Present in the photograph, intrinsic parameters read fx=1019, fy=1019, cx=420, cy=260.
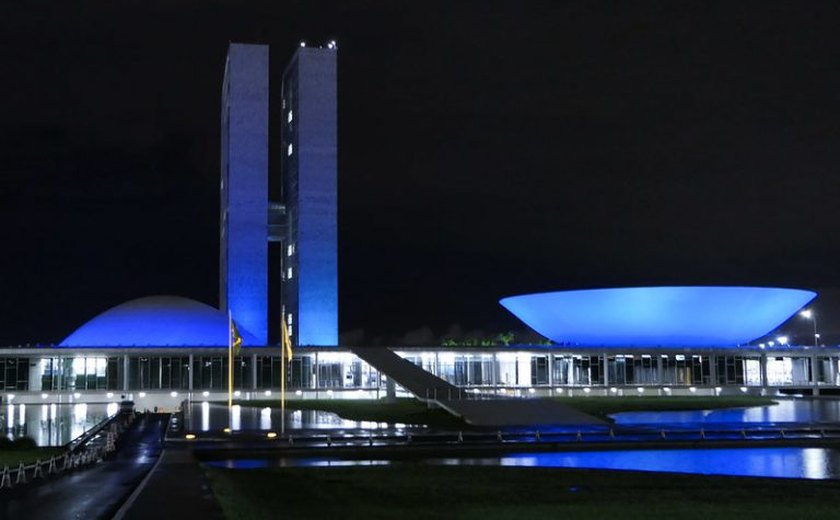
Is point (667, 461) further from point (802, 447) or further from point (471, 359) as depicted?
point (471, 359)

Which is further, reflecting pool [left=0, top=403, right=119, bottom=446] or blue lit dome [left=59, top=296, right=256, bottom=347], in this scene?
blue lit dome [left=59, top=296, right=256, bottom=347]

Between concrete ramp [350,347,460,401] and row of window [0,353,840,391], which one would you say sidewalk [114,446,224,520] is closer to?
concrete ramp [350,347,460,401]

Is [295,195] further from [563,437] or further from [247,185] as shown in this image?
[563,437]

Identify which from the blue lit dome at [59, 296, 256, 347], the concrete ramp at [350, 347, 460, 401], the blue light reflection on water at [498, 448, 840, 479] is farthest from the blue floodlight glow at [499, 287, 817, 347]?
the blue light reflection on water at [498, 448, 840, 479]

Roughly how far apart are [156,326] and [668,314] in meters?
39.1

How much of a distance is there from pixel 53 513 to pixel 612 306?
63.4 metres

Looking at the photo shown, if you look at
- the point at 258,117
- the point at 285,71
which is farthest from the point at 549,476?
the point at 285,71

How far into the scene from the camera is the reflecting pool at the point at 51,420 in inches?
1517

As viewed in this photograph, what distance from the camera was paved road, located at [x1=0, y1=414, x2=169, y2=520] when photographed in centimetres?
1692

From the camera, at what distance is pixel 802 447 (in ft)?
104

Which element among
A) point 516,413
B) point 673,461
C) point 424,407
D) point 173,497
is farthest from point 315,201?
point 173,497

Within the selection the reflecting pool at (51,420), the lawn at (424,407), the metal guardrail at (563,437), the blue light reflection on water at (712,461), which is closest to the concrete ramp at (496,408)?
the lawn at (424,407)

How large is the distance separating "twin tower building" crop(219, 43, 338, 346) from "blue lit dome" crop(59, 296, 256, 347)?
8.33 m

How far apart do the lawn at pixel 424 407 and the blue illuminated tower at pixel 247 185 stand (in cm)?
2704
